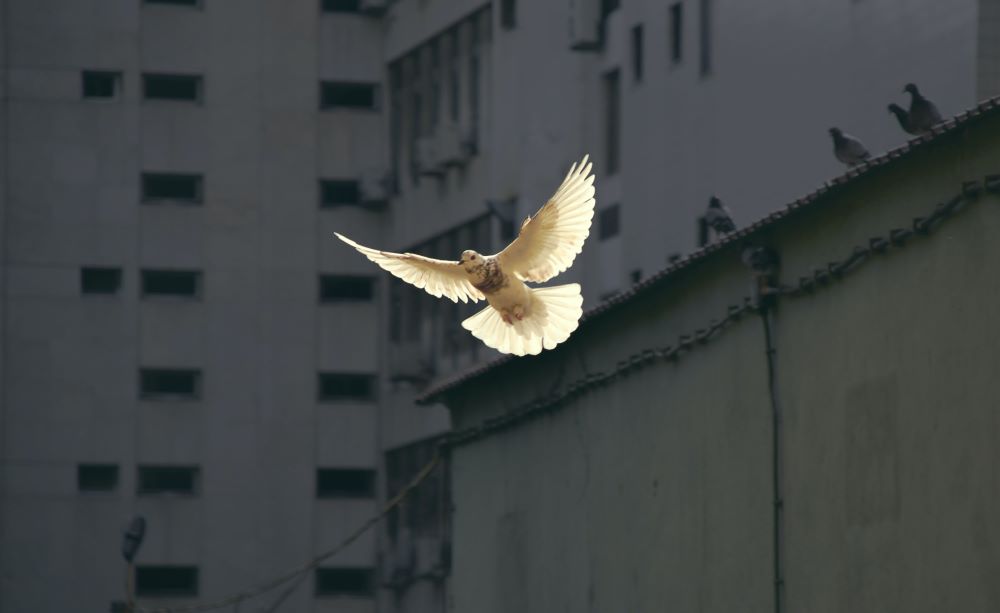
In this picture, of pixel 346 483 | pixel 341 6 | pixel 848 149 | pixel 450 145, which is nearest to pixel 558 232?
pixel 848 149

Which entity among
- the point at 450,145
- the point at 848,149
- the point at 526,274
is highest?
the point at 450,145

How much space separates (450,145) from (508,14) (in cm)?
474

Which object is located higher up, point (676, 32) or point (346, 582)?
point (676, 32)

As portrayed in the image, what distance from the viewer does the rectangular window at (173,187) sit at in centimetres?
6950

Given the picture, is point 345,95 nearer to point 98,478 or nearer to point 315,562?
point 98,478

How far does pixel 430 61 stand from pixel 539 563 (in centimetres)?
3299

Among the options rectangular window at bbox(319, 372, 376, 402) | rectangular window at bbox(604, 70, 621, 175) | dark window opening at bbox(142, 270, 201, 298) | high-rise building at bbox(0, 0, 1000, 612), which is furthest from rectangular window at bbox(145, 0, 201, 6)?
rectangular window at bbox(604, 70, 621, 175)

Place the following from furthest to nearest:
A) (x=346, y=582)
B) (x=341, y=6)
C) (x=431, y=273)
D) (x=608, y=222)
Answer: (x=341, y=6)
(x=346, y=582)
(x=608, y=222)
(x=431, y=273)

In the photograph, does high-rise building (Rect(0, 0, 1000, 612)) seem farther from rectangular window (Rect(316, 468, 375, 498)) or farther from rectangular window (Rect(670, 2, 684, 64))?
rectangular window (Rect(670, 2, 684, 64))

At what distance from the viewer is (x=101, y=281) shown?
228 ft

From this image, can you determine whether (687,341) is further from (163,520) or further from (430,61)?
(163,520)

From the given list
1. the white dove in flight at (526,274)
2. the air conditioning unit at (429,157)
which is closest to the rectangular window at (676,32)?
the air conditioning unit at (429,157)

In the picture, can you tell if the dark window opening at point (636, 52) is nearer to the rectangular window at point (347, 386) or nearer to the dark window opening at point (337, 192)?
the dark window opening at point (337, 192)

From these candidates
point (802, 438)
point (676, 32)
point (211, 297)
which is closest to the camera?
point (802, 438)
